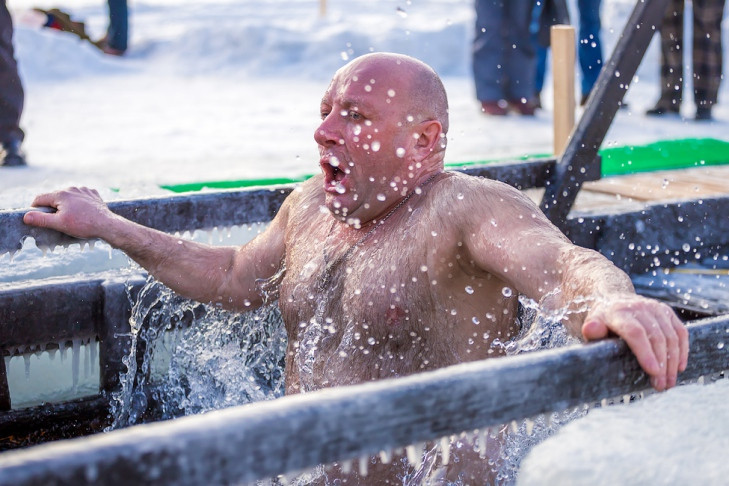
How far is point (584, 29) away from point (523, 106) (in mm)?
914

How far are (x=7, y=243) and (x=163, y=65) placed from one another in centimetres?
1448

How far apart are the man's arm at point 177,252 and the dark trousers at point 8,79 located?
362cm

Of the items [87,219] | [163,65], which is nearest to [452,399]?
[87,219]

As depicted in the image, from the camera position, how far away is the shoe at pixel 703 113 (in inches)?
329

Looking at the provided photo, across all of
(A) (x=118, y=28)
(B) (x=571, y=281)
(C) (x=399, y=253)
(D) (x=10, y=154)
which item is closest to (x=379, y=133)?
(C) (x=399, y=253)

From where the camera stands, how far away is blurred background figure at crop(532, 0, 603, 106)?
8.35m

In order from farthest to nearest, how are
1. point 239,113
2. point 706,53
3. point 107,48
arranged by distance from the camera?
point 107,48 → point 239,113 → point 706,53

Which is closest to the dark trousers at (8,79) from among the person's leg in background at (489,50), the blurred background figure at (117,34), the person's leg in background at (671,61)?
the person's leg in background at (489,50)

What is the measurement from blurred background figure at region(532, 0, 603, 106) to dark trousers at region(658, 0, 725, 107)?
2.02 feet

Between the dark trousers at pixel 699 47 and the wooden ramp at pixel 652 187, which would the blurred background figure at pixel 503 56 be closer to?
the dark trousers at pixel 699 47

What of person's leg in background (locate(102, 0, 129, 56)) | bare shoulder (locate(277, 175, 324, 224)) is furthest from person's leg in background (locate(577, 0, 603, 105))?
person's leg in background (locate(102, 0, 129, 56))

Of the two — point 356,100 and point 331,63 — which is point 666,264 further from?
point 331,63

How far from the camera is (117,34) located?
669 inches

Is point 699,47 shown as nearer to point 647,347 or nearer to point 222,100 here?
point 222,100
